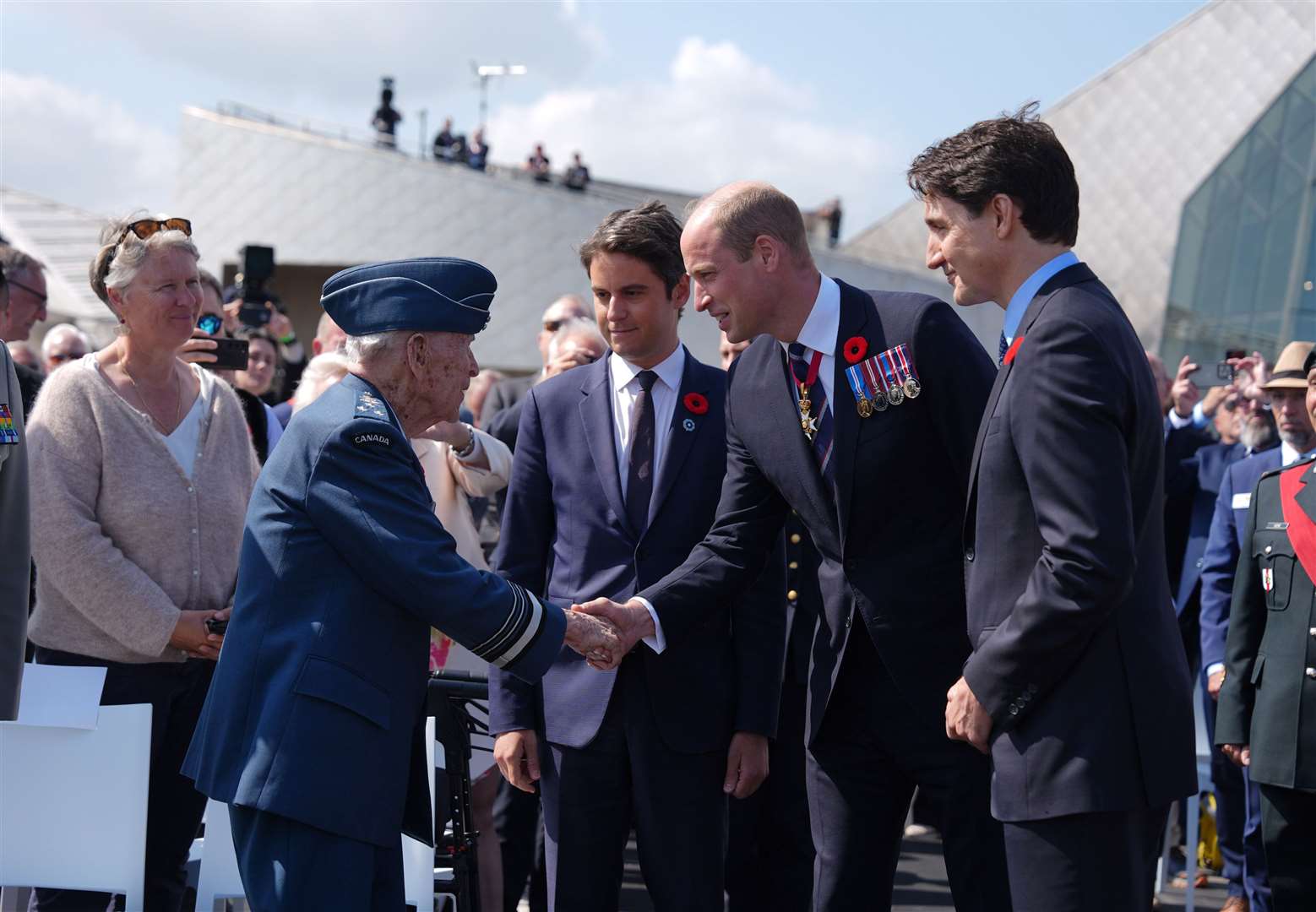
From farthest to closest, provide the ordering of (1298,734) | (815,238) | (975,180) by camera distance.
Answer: (815,238) < (1298,734) < (975,180)

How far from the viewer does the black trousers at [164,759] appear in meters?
3.76

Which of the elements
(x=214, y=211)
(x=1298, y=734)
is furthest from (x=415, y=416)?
(x=214, y=211)

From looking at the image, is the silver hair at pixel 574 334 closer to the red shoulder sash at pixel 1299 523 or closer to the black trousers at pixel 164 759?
the black trousers at pixel 164 759

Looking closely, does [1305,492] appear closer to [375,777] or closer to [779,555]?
[779,555]

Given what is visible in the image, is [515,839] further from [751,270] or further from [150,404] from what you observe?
[751,270]

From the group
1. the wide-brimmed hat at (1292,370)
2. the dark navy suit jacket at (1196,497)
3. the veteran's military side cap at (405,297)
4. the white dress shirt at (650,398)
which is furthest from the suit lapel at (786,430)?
the dark navy suit jacket at (1196,497)

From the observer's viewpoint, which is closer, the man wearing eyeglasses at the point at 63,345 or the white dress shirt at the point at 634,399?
the white dress shirt at the point at 634,399

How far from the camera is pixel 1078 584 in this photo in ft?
7.54

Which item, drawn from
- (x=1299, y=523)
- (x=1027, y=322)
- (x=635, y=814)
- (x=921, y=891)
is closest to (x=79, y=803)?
(x=635, y=814)

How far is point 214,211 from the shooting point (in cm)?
3888

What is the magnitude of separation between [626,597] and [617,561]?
101 millimetres

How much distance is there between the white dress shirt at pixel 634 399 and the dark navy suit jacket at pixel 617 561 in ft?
0.06

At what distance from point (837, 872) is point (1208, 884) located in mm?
4225

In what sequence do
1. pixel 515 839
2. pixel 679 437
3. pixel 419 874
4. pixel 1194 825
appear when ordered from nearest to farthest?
1. pixel 679 437
2. pixel 419 874
3. pixel 515 839
4. pixel 1194 825
